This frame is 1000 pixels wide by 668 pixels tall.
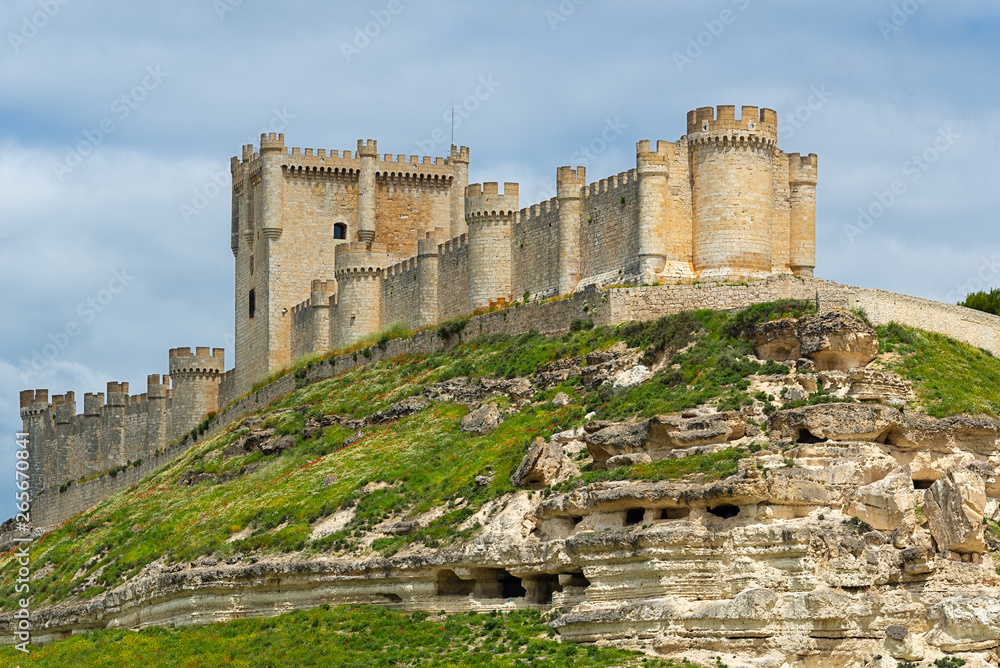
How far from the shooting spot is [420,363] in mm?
62250

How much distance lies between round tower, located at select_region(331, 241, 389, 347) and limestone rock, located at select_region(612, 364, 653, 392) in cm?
2440

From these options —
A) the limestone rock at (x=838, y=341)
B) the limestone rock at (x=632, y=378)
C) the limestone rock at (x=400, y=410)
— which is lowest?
the limestone rock at (x=400, y=410)

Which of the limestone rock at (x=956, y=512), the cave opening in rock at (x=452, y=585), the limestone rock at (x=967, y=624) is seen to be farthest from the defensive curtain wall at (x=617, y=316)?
the cave opening in rock at (x=452, y=585)

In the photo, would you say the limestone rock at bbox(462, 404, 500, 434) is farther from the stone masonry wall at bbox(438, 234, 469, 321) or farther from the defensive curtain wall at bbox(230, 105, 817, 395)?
the stone masonry wall at bbox(438, 234, 469, 321)

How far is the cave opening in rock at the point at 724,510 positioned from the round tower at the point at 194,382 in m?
48.9

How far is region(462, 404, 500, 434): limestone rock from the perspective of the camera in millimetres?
52406

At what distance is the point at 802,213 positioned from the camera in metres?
58.6

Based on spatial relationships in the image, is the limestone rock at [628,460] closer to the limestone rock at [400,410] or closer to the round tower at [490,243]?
the limestone rock at [400,410]

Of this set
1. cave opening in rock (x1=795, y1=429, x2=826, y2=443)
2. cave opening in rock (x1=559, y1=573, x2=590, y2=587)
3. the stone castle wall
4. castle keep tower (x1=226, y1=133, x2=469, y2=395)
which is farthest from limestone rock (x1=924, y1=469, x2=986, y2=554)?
the stone castle wall

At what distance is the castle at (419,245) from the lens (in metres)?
56.8

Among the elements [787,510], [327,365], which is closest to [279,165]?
[327,365]

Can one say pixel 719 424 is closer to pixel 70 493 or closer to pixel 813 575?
pixel 813 575

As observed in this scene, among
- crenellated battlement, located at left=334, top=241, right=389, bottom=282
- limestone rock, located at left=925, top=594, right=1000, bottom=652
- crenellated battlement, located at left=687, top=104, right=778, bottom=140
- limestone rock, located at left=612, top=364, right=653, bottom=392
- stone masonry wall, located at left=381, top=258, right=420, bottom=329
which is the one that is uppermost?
crenellated battlement, located at left=687, top=104, right=778, bottom=140

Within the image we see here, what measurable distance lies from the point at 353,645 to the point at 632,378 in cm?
1142
